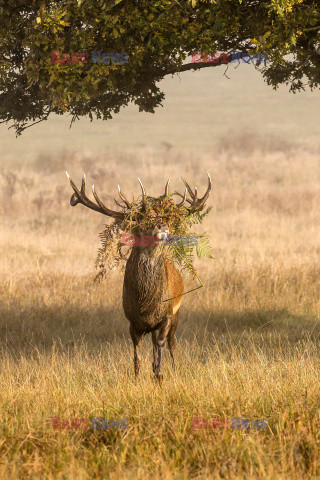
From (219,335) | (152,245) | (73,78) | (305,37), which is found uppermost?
(305,37)

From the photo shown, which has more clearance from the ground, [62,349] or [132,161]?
[132,161]

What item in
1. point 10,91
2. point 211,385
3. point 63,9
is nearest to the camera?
point 211,385

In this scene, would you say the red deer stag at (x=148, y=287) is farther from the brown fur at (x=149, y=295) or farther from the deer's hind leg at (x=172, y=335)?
the deer's hind leg at (x=172, y=335)

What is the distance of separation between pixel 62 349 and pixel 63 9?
607cm

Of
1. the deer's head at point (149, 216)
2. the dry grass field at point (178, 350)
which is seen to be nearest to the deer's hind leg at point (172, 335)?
the dry grass field at point (178, 350)

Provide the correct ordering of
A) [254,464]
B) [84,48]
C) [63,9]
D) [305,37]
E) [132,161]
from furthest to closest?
[132,161]
[305,37]
[84,48]
[63,9]
[254,464]

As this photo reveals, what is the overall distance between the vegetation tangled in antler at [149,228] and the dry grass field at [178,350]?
140 centimetres

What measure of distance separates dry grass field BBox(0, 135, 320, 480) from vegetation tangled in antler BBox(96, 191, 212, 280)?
140 cm

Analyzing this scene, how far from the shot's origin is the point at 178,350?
11656 mm

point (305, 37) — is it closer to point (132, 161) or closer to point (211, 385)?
point (211, 385)

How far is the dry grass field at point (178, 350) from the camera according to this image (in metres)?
5.99

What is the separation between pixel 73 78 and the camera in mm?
9859

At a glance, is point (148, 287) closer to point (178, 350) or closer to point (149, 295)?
point (149, 295)

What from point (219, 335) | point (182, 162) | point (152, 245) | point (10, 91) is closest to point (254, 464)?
point (152, 245)
